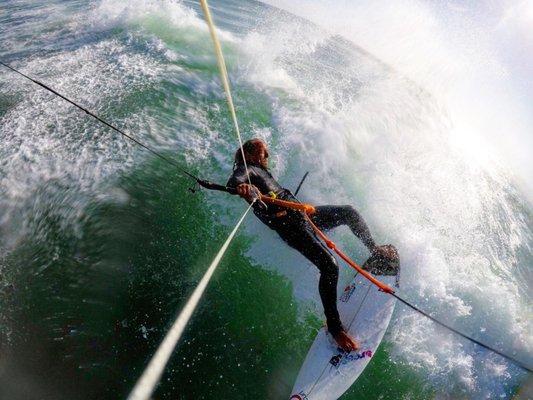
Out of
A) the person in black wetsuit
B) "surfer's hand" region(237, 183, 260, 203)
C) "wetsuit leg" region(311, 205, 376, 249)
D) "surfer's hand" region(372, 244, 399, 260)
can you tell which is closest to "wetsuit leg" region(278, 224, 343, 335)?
the person in black wetsuit

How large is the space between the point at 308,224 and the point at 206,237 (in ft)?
6.47

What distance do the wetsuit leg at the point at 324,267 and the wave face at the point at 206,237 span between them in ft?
2.48

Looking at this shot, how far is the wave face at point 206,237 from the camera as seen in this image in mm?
4133

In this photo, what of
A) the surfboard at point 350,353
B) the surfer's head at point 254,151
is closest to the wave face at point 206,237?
the surfboard at point 350,353

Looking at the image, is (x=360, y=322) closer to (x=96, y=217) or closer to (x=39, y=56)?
(x=96, y=217)

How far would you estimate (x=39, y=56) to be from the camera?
976cm

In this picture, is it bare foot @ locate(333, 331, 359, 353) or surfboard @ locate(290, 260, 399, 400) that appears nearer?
surfboard @ locate(290, 260, 399, 400)

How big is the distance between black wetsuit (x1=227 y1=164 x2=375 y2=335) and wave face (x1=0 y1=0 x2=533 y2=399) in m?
0.95

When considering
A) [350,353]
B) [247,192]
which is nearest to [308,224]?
[247,192]

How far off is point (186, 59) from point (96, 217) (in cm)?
713

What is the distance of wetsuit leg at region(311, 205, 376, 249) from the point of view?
4844 millimetres

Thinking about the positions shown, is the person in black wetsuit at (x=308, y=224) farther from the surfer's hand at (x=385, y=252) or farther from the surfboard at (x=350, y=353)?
the surfboard at (x=350, y=353)

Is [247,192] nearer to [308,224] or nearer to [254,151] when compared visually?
[308,224]

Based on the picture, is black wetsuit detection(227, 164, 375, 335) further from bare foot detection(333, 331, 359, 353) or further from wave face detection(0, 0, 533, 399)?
wave face detection(0, 0, 533, 399)
